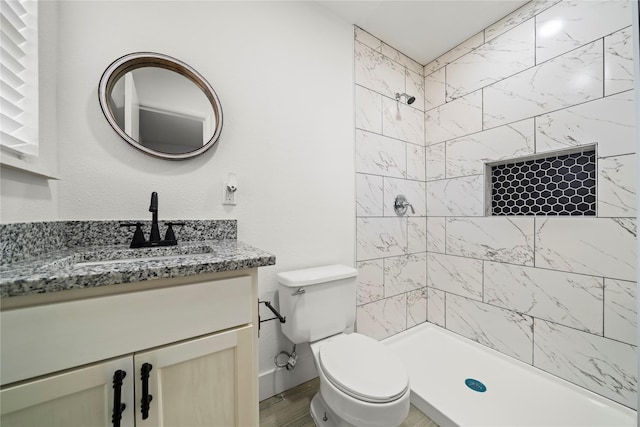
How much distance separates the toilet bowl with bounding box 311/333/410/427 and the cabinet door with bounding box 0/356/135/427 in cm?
68

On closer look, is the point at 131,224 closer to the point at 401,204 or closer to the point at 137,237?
the point at 137,237

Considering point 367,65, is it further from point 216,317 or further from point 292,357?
point 292,357

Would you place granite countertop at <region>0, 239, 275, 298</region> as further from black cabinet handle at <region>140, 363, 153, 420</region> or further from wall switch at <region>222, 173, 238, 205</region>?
wall switch at <region>222, 173, 238, 205</region>

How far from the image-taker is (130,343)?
57cm

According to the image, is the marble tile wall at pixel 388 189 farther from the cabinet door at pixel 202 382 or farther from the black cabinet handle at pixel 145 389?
the black cabinet handle at pixel 145 389

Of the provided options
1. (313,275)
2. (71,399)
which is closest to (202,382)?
(71,399)

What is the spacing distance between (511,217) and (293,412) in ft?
5.91

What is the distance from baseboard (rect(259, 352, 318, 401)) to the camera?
1306 mm

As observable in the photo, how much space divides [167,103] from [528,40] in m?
2.18

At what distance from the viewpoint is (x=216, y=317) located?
0.67 meters

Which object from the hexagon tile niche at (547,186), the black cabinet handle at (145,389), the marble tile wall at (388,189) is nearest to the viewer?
the black cabinet handle at (145,389)

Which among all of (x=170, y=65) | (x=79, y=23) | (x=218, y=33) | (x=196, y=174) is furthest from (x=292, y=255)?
(x=79, y=23)

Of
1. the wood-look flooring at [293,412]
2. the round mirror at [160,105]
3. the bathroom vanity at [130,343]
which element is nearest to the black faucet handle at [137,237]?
the bathroom vanity at [130,343]

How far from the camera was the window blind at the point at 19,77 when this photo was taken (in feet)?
2.25
